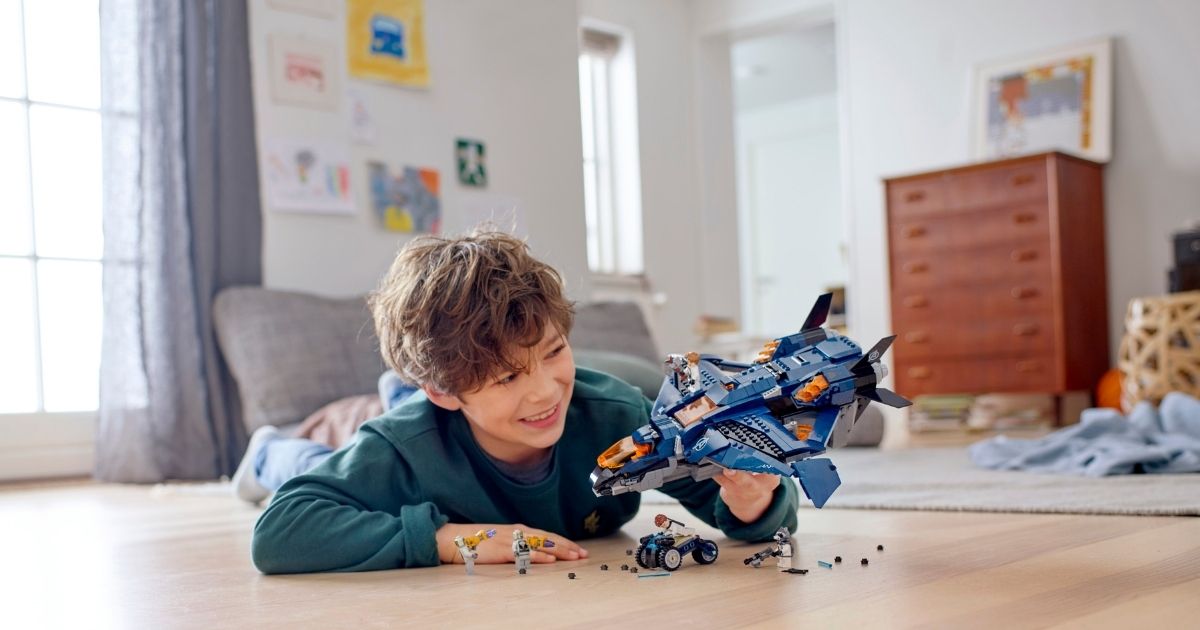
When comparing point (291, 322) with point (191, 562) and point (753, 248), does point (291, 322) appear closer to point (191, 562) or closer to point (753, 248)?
point (191, 562)

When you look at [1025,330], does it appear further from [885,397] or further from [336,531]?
[336,531]

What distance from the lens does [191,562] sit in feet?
5.41

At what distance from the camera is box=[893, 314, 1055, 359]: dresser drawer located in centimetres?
465

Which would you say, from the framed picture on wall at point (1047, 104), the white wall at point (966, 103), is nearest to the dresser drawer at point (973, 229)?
the white wall at point (966, 103)

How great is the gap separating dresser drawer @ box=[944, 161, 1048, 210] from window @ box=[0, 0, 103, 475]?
337 centimetres

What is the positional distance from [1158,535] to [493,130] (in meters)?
3.38

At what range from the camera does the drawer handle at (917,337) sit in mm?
4949

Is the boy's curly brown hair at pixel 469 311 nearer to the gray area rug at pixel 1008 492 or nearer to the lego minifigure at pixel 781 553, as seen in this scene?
the lego minifigure at pixel 781 553

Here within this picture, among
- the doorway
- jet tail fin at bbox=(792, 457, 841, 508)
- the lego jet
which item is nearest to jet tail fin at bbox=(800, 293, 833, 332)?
the lego jet

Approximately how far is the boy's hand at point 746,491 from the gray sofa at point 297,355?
1605mm

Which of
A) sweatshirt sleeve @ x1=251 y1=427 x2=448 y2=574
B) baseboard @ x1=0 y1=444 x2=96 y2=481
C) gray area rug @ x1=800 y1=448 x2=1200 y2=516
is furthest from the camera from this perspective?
baseboard @ x1=0 y1=444 x2=96 y2=481

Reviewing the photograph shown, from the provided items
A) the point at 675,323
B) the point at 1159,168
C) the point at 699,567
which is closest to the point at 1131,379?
the point at 1159,168

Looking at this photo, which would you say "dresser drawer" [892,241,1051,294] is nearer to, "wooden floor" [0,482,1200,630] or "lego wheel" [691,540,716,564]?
"wooden floor" [0,482,1200,630]

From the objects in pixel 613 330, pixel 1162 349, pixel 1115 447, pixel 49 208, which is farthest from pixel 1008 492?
pixel 49 208
